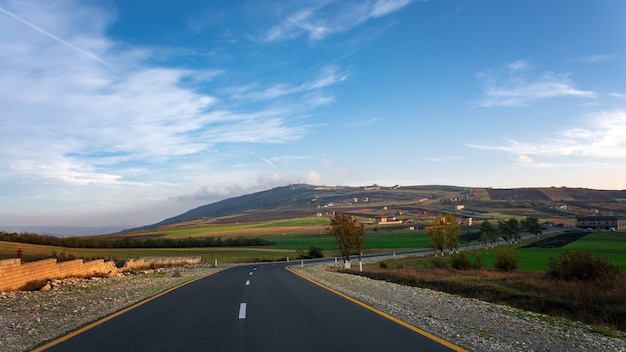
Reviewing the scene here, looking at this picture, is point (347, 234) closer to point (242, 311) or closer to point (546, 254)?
point (546, 254)

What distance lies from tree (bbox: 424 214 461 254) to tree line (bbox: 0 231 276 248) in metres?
47.3

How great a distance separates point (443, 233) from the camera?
8025cm

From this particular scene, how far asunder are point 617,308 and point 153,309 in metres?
16.6

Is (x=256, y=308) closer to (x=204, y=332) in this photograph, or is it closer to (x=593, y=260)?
(x=204, y=332)

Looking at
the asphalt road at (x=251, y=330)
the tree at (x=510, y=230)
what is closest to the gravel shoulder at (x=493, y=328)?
the asphalt road at (x=251, y=330)

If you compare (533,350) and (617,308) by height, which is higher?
(533,350)

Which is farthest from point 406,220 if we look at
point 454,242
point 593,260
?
point 593,260

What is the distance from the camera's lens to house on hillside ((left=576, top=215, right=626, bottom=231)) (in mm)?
156500

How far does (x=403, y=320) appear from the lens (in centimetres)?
1150

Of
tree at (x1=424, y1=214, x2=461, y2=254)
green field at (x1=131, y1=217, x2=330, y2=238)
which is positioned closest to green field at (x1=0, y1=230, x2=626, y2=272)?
tree at (x1=424, y1=214, x2=461, y2=254)

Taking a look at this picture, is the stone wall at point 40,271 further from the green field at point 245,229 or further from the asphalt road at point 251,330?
the green field at point 245,229

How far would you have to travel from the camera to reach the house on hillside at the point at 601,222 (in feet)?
513

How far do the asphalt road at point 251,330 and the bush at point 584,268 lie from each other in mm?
18210

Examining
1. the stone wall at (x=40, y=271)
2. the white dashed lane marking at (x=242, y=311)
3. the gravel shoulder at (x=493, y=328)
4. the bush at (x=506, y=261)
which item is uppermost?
the stone wall at (x=40, y=271)
